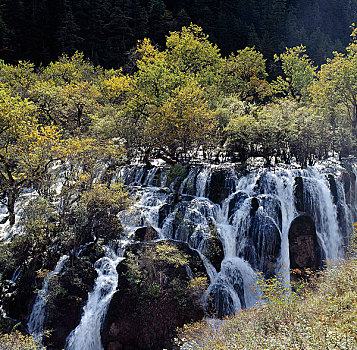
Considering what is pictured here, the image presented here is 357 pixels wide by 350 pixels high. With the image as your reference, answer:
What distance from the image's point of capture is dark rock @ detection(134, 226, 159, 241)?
46.1 ft

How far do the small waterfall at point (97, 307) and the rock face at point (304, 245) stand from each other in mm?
9089

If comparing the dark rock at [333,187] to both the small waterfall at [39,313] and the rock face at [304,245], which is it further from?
the small waterfall at [39,313]

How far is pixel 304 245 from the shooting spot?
14305 millimetres

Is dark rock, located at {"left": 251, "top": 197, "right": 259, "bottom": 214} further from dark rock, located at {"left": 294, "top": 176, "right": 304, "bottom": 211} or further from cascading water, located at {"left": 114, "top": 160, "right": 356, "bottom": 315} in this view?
dark rock, located at {"left": 294, "top": 176, "right": 304, "bottom": 211}

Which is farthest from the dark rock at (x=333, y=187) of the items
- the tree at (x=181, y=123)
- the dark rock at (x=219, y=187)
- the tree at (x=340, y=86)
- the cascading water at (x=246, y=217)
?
the tree at (x=340, y=86)

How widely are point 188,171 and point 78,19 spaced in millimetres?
39910

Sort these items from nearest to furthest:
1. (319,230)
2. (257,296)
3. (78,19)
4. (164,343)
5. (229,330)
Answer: (229,330)
(164,343)
(257,296)
(319,230)
(78,19)

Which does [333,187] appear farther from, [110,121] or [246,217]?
[110,121]

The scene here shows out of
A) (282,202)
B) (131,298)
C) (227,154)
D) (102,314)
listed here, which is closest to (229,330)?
(131,298)

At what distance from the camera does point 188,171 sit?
18.0m

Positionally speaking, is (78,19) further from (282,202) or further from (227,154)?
(282,202)

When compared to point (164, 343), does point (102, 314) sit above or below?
above

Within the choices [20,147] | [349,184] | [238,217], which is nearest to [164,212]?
[238,217]

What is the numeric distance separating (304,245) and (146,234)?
858 cm
